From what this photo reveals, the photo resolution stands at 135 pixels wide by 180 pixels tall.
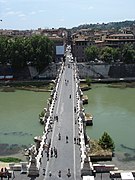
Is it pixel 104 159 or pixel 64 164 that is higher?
pixel 64 164

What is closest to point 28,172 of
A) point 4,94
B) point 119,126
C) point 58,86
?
point 119,126

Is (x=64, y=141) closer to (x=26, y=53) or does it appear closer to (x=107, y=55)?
(x=26, y=53)

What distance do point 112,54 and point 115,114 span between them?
98.9 ft

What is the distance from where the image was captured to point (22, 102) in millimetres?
47281

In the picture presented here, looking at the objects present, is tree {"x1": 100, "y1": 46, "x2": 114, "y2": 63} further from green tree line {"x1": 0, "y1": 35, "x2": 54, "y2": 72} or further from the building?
the building

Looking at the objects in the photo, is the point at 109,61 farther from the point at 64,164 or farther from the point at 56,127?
the point at 64,164

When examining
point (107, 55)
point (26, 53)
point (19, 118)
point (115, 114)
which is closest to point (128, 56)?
point (107, 55)

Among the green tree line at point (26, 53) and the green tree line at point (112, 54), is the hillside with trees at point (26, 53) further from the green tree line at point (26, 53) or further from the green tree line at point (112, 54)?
the green tree line at point (112, 54)

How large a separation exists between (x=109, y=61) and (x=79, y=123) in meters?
41.5

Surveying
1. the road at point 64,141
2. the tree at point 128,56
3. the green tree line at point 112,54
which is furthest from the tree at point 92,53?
the road at point 64,141

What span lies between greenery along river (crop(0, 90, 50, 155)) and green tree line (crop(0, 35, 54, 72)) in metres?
10.0

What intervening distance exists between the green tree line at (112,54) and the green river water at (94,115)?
1069cm

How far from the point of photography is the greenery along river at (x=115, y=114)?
2955cm

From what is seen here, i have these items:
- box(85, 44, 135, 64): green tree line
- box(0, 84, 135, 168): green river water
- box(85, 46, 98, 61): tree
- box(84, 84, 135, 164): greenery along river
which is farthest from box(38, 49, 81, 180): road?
box(85, 46, 98, 61): tree
